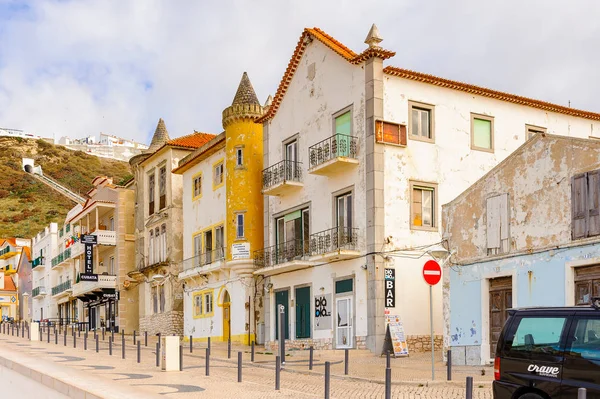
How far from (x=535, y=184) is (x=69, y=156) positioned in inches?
5267

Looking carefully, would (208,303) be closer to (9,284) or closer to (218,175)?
(218,175)

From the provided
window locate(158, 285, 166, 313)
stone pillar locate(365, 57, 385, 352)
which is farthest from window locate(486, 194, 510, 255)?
window locate(158, 285, 166, 313)

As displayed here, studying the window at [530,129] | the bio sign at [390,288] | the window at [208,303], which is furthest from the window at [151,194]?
the window at [530,129]

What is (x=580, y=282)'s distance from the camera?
20.0 m

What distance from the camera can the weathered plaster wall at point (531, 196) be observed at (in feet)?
66.7

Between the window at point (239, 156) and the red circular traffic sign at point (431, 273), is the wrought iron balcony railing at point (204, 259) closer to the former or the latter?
the window at point (239, 156)

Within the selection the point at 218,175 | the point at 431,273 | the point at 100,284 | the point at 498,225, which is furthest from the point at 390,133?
the point at 100,284

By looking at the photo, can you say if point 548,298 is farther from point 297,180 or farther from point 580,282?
point 297,180

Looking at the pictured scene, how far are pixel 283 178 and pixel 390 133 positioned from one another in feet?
19.0

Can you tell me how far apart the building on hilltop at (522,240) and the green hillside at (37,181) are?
82.1 m

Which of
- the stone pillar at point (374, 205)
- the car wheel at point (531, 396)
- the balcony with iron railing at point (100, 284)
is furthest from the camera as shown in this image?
the balcony with iron railing at point (100, 284)

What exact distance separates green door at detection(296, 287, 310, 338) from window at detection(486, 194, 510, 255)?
36.6 feet

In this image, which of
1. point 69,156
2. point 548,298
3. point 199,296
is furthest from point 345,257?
point 69,156

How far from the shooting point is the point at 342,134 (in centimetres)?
2964
